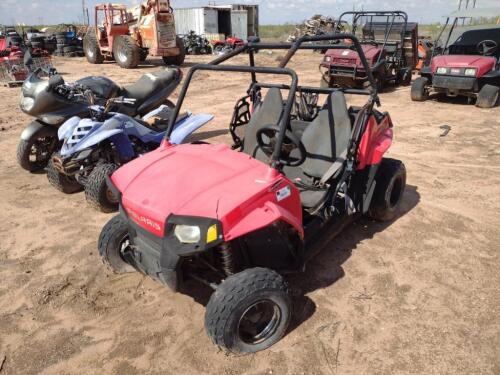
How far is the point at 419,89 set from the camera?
8781 mm

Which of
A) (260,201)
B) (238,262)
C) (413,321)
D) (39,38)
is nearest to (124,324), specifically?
(238,262)

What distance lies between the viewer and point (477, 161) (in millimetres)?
5402

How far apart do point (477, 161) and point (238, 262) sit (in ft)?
14.0

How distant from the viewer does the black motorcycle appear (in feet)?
14.8

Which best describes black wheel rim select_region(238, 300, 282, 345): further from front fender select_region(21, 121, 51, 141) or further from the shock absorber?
front fender select_region(21, 121, 51, 141)

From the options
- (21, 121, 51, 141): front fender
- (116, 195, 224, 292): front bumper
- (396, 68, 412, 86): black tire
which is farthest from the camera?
(396, 68, 412, 86): black tire

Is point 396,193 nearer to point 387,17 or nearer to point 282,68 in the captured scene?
point 282,68

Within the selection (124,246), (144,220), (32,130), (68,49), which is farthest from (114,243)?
(68,49)

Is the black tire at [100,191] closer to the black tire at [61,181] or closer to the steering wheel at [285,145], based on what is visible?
the black tire at [61,181]

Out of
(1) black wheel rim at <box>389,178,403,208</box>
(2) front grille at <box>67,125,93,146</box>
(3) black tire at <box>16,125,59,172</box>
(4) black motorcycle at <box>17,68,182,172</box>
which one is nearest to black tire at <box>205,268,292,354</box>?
(1) black wheel rim at <box>389,178,403,208</box>

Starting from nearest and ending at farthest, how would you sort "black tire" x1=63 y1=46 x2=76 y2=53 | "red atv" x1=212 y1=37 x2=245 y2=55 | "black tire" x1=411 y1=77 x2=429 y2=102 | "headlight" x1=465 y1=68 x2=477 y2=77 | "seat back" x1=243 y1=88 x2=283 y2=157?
"seat back" x1=243 y1=88 x2=283 y2=157 < "headlight" x1=465 y1=68 x2=477 y2=77 < "black tire" x1=411 y1=77 x2=429 y2=102 < "black tire" x1=63 y1=46 x2=76 y2=53 < "red atv" x1=212 y1=37 x2=245 y2=55

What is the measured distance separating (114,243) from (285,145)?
59.1 inches

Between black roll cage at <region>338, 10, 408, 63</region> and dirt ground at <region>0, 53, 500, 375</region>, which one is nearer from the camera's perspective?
dirt ground at <region>0, 53, 500, 375</region>

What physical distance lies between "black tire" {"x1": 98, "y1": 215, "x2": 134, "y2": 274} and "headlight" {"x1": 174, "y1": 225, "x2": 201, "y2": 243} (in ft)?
2.67
